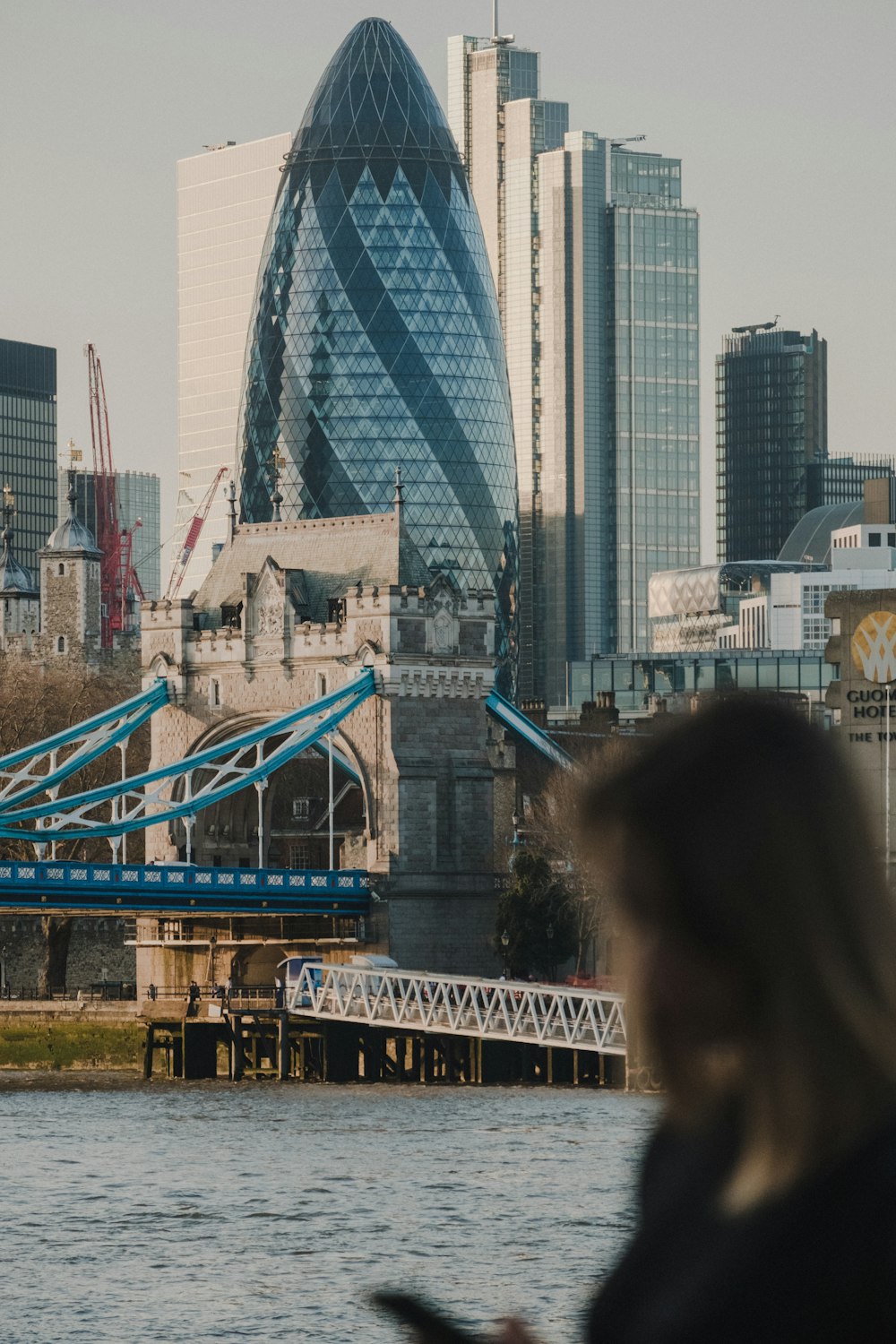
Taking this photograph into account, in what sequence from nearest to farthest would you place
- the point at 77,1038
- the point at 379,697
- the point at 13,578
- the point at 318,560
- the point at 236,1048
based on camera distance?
the point at 236,1048
the point at 77,1038
the point at 379,697
the point at 318,560
the point at 13,578

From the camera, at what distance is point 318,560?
311ft

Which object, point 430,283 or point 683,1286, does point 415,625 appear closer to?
point 430,283

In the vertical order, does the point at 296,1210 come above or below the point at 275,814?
below

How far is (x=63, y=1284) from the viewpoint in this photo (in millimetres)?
37125

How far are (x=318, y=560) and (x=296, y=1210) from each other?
50.7m

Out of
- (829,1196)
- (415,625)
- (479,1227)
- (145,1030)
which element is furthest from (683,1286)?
(415,625)

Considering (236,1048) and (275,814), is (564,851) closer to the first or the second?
(236,1048)

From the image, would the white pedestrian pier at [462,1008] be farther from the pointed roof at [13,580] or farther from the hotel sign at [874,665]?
the pointed roof at [13,580]

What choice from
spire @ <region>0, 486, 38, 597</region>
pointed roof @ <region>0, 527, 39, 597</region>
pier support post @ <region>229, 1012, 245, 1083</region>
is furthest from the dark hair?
spire @ <region>0, 486, 38, 597</region>

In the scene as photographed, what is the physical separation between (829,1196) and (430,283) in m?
146

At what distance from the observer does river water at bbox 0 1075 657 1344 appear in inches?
1375

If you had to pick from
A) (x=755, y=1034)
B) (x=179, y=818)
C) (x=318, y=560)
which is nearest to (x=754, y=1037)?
(x=755, y=1034)

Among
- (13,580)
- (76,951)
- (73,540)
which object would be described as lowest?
(76,951)

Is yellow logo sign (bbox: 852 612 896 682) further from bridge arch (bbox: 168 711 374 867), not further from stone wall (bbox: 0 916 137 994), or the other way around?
stone wall (bbox: 0 916 137 994)
